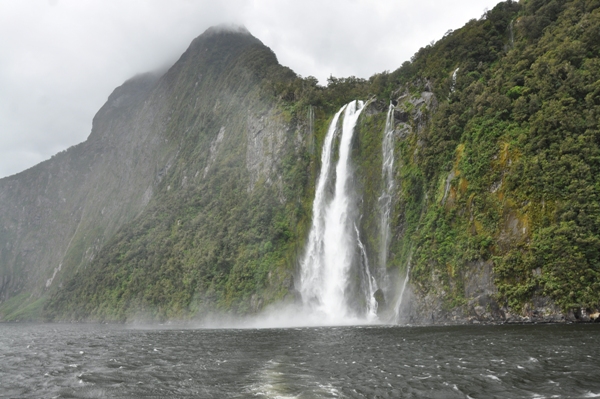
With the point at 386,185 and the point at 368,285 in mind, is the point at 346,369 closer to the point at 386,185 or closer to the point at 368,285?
the point at 368,285

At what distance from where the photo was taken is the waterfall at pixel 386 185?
170ft

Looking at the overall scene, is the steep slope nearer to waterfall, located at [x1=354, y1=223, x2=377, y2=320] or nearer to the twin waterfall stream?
the twin waterfall stream

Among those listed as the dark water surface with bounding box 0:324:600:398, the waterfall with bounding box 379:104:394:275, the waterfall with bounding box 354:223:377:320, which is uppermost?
the waterfall with bounding box 379:104:394:275

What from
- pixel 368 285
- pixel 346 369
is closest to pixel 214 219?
pixel 368 285

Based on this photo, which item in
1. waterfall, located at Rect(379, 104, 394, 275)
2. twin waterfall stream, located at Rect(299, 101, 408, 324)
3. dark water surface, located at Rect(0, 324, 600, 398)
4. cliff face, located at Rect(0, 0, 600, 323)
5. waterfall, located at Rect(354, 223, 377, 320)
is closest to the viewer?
dark water surface, located at Rect(0, 324, 600, 398)

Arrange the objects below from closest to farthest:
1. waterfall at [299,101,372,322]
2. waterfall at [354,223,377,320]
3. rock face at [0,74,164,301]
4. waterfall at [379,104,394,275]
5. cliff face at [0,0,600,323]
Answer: cliff face at [0,0,600,323], waterfall at [354,223,377,320], waterfall at [379,104,394,275], waterfall at [299,101,372,322], rock face at [0,74,164,301]

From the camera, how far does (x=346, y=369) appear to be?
1773cm

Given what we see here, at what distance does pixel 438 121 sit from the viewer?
165 feet

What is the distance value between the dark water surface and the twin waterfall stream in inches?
849

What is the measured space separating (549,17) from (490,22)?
1007cm

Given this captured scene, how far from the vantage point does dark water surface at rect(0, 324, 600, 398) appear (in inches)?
550

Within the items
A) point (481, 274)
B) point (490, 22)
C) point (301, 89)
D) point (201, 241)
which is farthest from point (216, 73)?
point (481, 274)

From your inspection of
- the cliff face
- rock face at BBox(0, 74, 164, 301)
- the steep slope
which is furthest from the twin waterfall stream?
rock face at BBox(0, 74, 164, 301)

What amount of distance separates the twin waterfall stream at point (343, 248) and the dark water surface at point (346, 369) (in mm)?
21569
